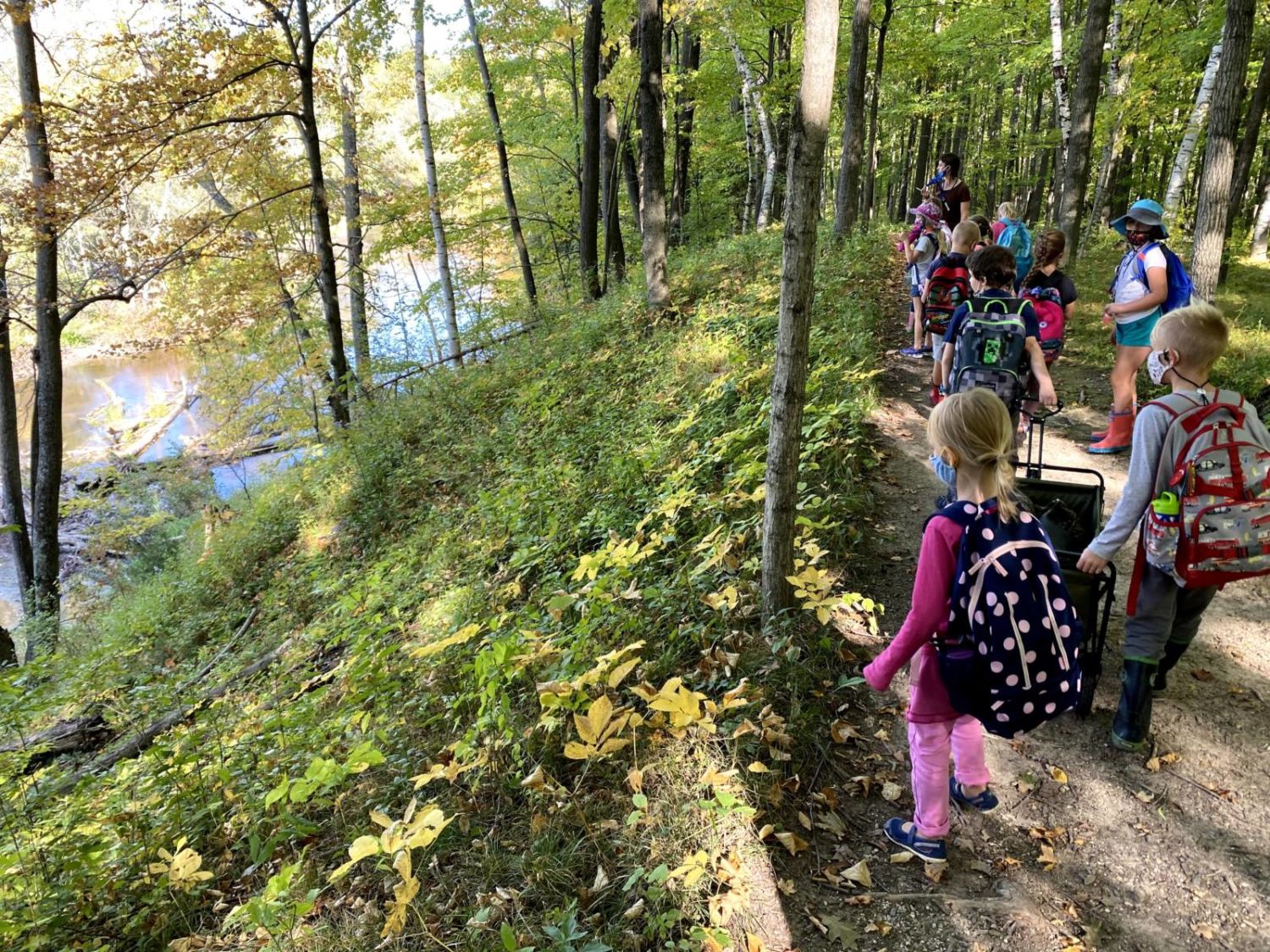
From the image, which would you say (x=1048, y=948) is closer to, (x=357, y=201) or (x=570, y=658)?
(x=570, y=658)

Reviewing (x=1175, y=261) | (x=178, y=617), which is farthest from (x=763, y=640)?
(x=178, y=617)

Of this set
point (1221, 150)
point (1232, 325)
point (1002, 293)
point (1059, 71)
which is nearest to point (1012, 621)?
point (1002, 293)

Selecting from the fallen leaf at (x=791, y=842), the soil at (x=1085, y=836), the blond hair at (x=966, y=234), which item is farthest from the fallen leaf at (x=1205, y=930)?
the blond hair at (x=966, y=234)

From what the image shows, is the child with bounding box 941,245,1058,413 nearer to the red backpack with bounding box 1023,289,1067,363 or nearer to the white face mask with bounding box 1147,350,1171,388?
the white face mask with bounding box 1147,350,1171,388

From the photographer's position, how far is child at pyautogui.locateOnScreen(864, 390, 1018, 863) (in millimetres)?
2268

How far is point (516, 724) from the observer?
347 centimetres

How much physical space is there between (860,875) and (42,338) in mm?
12482

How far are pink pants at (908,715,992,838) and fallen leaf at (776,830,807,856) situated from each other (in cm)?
48

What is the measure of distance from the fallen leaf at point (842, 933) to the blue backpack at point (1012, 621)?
3.05 feet

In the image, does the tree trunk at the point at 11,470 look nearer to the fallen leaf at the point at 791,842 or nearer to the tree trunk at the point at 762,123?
the fallen leaf at the point at 791,842

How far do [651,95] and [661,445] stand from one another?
5961 mm

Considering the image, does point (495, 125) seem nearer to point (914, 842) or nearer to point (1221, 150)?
point (1221, 150)

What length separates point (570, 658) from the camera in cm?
353

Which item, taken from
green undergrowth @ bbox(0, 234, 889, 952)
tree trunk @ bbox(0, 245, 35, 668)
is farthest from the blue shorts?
tree trunk @ bbox(0, 245, 35, 668)
